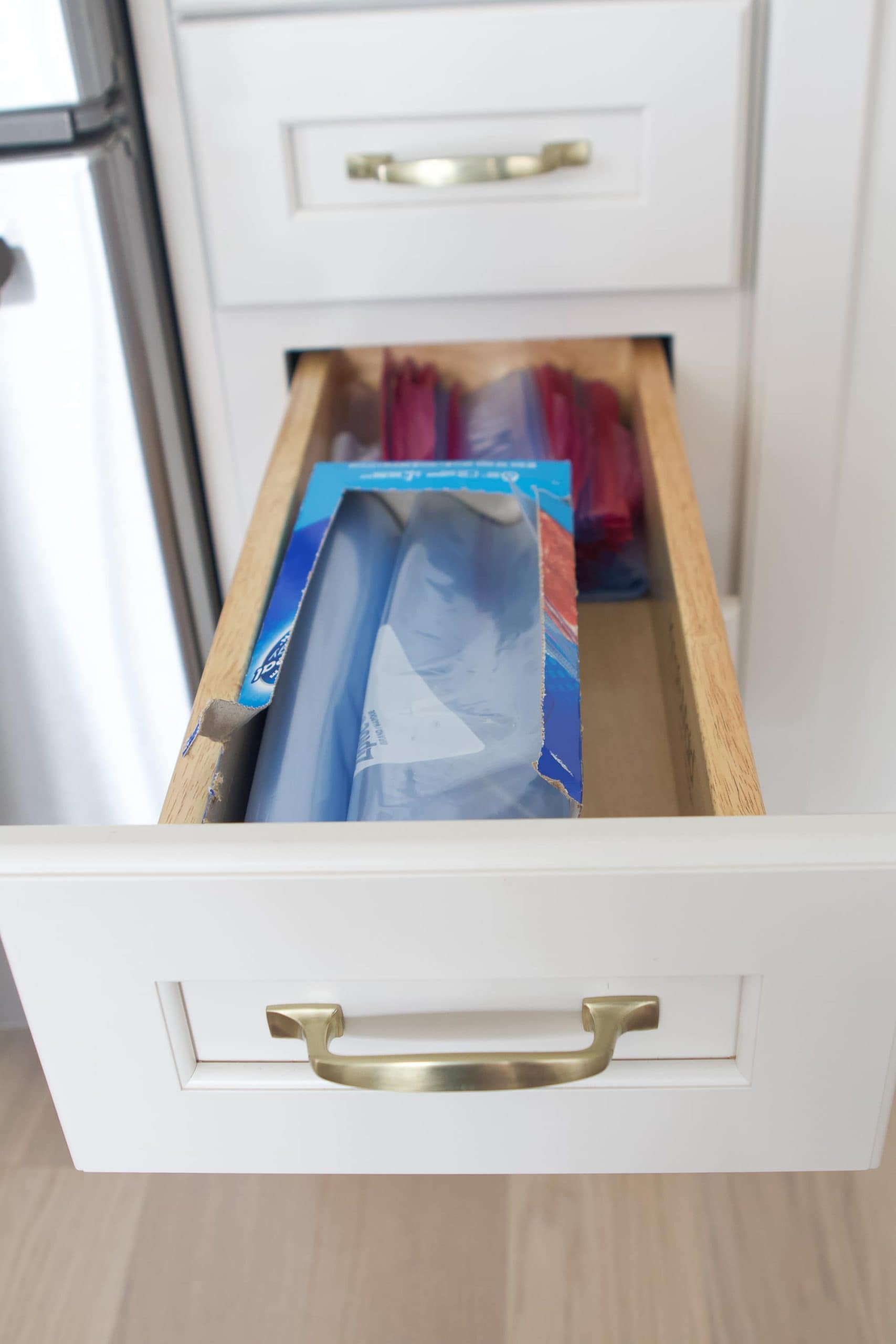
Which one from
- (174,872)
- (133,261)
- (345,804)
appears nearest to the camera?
(174,872)

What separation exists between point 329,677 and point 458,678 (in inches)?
2.4

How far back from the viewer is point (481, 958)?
40cm

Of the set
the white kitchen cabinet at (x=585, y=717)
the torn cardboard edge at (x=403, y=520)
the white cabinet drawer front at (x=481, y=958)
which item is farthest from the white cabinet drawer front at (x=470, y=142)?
the white cabinet drawer front at (x=481, y=958)

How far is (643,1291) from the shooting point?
0.80 m

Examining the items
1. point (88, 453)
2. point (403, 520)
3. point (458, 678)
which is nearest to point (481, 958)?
point (458, 678)

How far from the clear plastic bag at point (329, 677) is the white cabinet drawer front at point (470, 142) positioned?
0.64ft

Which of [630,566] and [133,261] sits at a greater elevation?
[133,261]

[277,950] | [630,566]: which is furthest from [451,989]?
[630,566]

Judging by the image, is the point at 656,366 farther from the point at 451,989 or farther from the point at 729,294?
the point at 451,989

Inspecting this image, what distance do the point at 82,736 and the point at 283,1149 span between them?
1.45 feet

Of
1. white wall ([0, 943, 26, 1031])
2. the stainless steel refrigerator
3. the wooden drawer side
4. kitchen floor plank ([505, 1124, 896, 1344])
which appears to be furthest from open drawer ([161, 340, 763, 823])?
white wall ([0, 943, 26, 1031])

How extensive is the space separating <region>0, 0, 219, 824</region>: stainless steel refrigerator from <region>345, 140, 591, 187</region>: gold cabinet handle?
16cm

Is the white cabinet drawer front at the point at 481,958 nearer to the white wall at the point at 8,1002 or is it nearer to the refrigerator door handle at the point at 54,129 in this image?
the refrigerator door handle at the point at 54,129

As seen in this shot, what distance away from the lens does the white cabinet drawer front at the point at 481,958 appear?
0.38m
